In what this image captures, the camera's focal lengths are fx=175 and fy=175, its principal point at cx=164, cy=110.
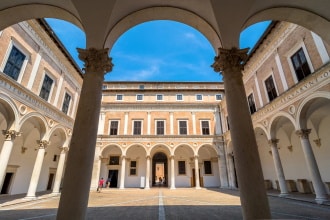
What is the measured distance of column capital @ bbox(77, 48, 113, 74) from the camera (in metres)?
4.33

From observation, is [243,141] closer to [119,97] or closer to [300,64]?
[300,64]

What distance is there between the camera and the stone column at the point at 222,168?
20.1m

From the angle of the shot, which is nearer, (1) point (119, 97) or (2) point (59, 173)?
(2) point (59, 173)

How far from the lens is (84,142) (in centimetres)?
354

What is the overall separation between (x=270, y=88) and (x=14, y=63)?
17.2m

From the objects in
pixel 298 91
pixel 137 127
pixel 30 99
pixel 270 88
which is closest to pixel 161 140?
pixel 137 127

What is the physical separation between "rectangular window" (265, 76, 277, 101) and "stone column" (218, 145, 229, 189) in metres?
9.80

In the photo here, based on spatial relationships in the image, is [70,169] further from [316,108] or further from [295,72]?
[316,108]

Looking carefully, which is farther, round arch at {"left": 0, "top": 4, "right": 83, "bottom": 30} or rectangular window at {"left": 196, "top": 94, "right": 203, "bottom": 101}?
rectangular window at {"left": 196, "top": 94, "right": 203, "bottom": 101}

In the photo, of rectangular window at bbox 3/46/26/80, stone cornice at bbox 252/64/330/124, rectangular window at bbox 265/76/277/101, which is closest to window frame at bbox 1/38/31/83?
A: rectangular window at bbox 3/46/26/80

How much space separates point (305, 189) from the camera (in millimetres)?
13227

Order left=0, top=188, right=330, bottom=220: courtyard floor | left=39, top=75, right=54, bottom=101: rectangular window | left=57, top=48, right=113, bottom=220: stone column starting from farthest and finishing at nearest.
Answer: left=39, top=75, right=54, bottom=101: rectangular window < left=0, top=188, right=330, bottom=220: courtyard floor < left=57, top=48, right=113, bottom=220: stone column

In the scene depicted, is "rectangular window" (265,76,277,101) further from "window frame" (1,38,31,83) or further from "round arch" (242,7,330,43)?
"window frame" (1,38,31,83)

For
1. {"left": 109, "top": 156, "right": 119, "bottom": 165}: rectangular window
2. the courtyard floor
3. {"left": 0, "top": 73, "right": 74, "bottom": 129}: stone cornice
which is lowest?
→ the courtyard floor
